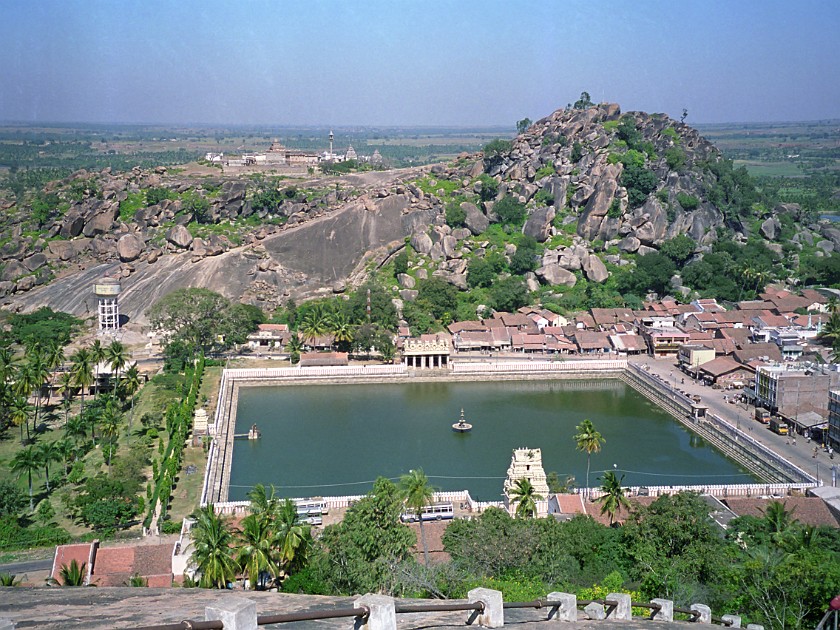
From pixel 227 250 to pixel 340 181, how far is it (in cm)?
1742

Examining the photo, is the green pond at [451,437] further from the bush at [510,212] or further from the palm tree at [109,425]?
the bush at [510,212]

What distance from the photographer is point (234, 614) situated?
21.9 ft

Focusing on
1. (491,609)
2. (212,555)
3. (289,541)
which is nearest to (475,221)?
(289,541)

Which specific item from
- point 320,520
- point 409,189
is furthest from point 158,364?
point 409,189

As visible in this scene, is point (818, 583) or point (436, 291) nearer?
point (818, 583)

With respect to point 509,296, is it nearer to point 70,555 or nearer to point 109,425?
point 109,425

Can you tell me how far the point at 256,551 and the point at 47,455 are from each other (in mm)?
12510

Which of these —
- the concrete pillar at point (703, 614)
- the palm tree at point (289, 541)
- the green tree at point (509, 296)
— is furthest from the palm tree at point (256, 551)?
the green tree at point (509, 296)

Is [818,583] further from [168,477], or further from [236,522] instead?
[168,477]

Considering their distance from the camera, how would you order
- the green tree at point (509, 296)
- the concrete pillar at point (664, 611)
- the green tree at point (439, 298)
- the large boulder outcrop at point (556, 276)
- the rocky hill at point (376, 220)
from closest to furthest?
1. the concrete pillar at point (664, 611)
2. the green tree at point (439, 298)
3. the green tree at point (509, 296)
4. the rocky hill at point (376, 220)
5. the large boulder outcrop at point (556, 276)

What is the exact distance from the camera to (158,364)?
142 ft

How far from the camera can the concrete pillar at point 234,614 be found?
6.67 m

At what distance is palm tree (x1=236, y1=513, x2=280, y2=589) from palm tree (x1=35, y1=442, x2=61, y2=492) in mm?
11230

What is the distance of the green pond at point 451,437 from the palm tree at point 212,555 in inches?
369
